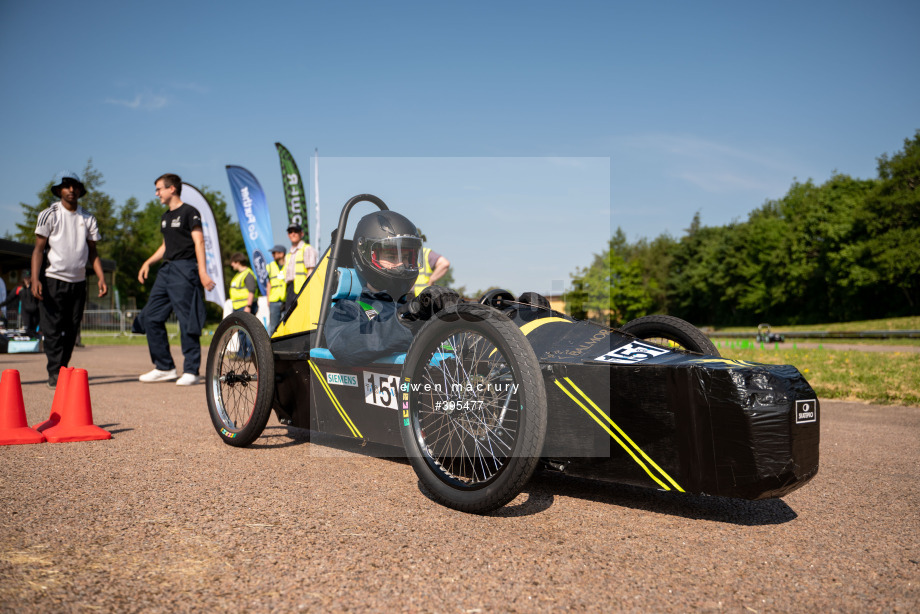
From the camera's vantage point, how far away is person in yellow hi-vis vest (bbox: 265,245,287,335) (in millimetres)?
9500

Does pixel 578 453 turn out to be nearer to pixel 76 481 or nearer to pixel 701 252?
pixel 76 481

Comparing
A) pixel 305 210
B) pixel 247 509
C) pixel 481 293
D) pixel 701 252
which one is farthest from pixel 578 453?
pixel 701 252

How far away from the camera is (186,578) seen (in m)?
1.86

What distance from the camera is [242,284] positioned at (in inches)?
436

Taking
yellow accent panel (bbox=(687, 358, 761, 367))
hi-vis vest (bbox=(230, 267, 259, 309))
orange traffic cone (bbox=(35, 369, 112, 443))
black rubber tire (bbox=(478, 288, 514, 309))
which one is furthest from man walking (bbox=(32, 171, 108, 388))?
yellow accent panel (bbox=(687, 358, 761, 367))

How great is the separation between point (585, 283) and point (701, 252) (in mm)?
82216

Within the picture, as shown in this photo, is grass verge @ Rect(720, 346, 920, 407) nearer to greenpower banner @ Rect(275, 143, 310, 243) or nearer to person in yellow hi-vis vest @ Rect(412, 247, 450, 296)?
person in yellow hi-vis vest @ Rect(412, 247, 450, 296)

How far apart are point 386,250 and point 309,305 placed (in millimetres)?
598

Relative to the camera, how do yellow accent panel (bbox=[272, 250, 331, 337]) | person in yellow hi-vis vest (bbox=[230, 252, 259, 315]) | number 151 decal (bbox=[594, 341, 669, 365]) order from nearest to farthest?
number 151 decal (bbox=[594, 341, 669, 365]) < yellow accent panel (bbox=[272, 250, 331, 337]) < person in yellow hi-vis vest (bbox=[230, 252, 259, 315])

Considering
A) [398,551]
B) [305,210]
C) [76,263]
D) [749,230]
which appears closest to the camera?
[398,551]

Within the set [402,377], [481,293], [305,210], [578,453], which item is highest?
[305,210]

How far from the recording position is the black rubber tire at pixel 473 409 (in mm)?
2326

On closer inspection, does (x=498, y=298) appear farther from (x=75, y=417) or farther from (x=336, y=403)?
(x=75, y=417)

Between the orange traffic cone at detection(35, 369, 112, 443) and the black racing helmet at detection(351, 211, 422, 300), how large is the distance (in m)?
2.07
